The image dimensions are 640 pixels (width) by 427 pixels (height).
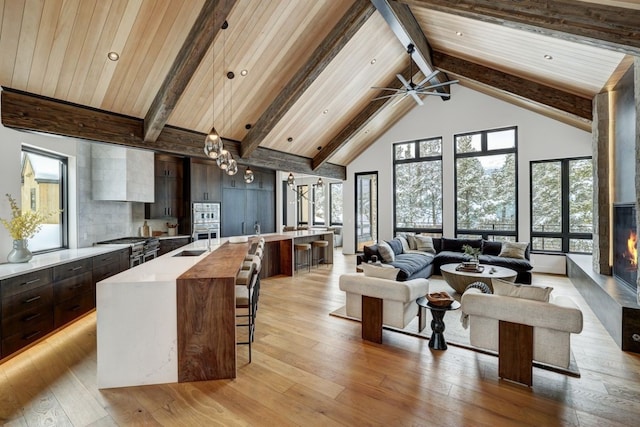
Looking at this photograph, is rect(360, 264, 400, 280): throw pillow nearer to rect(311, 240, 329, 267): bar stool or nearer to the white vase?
rect(311, 240, 329, 267): bar stool

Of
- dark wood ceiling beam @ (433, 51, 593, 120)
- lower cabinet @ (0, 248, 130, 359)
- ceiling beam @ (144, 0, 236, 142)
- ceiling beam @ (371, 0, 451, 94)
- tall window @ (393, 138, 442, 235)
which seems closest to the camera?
lower cabinet @ (0, 248, 130, 359)

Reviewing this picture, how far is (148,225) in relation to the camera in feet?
21.1

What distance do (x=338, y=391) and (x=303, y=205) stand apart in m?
10.3

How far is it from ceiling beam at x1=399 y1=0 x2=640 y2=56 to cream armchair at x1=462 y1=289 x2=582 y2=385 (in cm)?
243

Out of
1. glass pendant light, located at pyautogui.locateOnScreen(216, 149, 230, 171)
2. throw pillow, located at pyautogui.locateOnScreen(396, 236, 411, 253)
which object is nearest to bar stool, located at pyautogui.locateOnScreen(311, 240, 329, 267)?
throw pillow, located at pyautogui.locateOnScreen(396, 236, 411, 253)

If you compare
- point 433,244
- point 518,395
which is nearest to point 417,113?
point 433,244

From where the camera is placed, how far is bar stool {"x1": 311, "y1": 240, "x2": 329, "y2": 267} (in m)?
7.14

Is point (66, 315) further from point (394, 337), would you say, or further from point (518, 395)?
point (518, 395)

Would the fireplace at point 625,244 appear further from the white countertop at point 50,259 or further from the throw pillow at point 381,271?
the white countertop at point 50,259

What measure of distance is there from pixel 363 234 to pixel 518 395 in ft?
25.0

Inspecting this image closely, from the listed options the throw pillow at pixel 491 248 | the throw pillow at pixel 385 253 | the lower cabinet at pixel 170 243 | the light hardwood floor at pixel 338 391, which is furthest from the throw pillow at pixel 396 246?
the lower cabinet at pixel 170 243

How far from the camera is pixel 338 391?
2.32 m

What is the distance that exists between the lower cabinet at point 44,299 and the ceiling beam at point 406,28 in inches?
214

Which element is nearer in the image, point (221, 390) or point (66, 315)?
point (221, 390)
